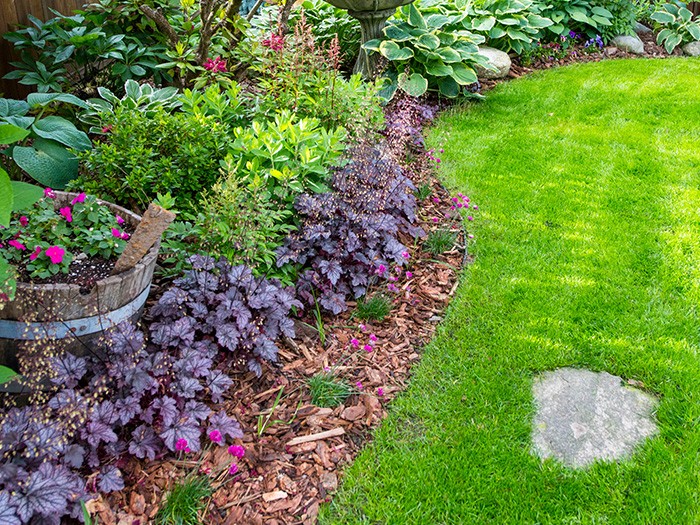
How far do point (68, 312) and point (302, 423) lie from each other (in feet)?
3.19

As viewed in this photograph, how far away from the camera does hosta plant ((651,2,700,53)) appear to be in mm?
7145

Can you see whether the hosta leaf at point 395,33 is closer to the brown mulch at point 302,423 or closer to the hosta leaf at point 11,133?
the brown mulch at point 302,423

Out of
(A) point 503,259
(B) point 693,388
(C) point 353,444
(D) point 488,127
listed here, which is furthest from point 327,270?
(D) point 488,127

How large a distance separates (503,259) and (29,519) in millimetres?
2599

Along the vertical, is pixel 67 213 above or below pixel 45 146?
above

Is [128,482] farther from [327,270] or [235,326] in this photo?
[327,270]

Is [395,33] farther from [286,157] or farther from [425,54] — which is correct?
[286,157]

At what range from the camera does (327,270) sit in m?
2.89

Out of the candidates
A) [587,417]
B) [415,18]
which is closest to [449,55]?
[415,18]

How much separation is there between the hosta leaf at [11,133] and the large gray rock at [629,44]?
24.2 feet

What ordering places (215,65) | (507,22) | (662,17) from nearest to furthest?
(215,65), (507,22), (662,17)

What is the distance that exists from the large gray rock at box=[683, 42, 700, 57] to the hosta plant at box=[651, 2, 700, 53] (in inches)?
2.9

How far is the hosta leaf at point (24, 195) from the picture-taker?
1.90m

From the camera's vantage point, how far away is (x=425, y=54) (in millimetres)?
5273
